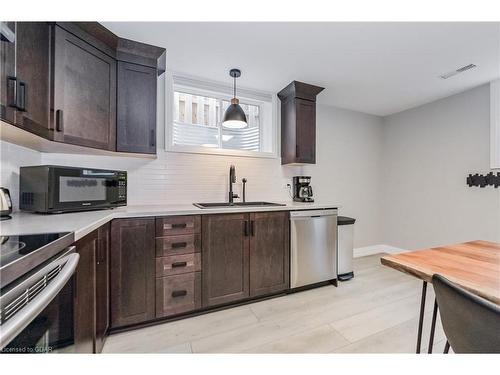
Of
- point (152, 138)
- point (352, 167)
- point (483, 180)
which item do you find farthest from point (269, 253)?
point (483, 180)

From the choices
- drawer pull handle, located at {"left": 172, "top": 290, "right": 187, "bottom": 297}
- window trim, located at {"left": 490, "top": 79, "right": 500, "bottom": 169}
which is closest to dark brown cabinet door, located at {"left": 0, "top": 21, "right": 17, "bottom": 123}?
drawer pull handle, located at {"left": 172, "top": 290, "right": 187, "bottom": 297}

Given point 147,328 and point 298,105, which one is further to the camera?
point 298,105

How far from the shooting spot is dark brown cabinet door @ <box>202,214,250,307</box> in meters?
1.96

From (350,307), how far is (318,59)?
2.49 m

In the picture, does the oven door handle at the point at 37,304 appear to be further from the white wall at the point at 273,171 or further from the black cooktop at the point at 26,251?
the white wall at the point at 273,171

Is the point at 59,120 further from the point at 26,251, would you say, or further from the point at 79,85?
the point at 26,251

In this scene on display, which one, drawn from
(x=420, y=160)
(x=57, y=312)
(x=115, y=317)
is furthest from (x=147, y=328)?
(x=420, y=160)

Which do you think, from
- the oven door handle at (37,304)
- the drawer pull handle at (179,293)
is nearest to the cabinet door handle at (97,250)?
the oven door handle at (37,304)

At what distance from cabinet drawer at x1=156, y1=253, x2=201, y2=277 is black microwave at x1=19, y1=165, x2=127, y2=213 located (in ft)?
2.27

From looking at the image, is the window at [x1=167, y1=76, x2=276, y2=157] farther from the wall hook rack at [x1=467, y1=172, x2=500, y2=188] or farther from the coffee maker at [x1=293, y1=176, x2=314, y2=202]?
the wall hook rack at [x1=467, y1=172, x2=500, y2=188]

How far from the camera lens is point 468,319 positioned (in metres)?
0.66

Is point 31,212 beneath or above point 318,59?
beneath

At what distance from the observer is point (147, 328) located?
178 cm

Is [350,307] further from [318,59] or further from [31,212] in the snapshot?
[31,212]
